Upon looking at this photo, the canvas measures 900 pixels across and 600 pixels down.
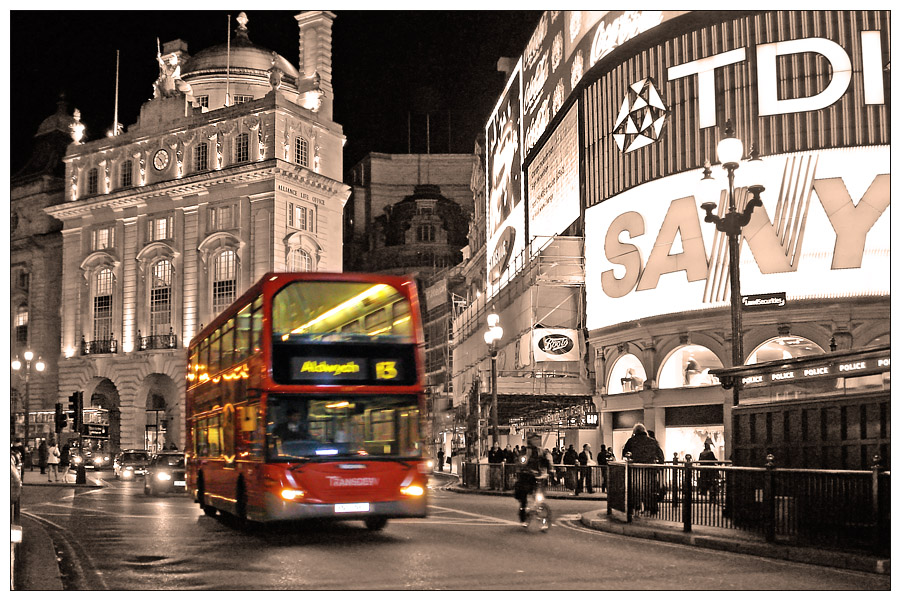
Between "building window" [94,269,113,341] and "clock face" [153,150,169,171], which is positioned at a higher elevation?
"clock face" [153,150,169,171]

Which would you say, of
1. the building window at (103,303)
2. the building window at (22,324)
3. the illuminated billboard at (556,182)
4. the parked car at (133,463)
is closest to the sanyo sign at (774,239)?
the illuminated billboard at (556,182)

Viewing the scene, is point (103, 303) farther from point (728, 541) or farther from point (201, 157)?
point (728, 541)

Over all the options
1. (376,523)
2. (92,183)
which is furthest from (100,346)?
(376,523)

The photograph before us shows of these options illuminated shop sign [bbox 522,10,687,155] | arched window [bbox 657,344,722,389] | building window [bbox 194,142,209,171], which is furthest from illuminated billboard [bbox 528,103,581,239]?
building window [bbox 194,142,209,171]

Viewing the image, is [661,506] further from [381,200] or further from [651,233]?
[381,200]

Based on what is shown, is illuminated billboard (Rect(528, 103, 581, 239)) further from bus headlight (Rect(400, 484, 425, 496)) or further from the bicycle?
bus headlight (Rect(400, 484, 425, 496))

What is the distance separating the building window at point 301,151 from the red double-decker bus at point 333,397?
202ft

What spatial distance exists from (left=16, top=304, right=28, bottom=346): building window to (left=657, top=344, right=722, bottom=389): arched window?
61601mm

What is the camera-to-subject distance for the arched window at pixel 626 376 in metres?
43.3

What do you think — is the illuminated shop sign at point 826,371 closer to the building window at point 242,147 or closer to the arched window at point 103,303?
the building window at point 242,147

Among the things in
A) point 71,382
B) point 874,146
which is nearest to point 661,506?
point 874,146

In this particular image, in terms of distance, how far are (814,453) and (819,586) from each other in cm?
466

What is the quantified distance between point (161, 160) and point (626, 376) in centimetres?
4784

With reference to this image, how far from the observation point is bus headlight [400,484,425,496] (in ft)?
55.7
